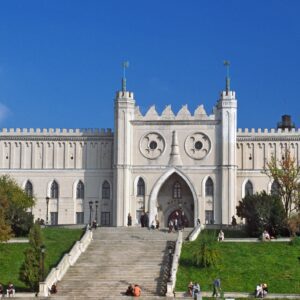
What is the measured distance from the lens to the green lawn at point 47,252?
50.4m

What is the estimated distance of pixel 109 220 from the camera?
252ft

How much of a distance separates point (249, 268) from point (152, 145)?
27788 millimetres

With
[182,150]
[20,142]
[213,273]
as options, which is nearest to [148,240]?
[213,273]

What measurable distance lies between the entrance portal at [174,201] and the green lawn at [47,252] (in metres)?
15.5

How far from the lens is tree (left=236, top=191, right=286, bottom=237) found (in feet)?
196

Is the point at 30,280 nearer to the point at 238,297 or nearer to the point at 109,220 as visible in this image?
the point at 238,297

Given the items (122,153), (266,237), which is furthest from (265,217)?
(122,153)

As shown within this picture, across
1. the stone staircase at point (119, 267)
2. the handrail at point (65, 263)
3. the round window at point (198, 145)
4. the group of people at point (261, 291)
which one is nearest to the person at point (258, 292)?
the group of people at point (261, 291)

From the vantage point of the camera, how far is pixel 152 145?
76.9 meters

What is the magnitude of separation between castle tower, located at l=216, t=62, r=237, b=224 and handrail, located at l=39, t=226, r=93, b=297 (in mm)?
17622

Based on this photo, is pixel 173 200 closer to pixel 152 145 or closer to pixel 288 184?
pixel 152 145

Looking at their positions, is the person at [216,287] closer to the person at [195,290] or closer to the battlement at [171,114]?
the person at [195,290]

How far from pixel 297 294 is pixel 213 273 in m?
5.67

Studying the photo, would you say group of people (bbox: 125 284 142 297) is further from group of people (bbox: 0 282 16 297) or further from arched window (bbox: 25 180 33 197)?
arched window (bbox: 25 180 33 197)
